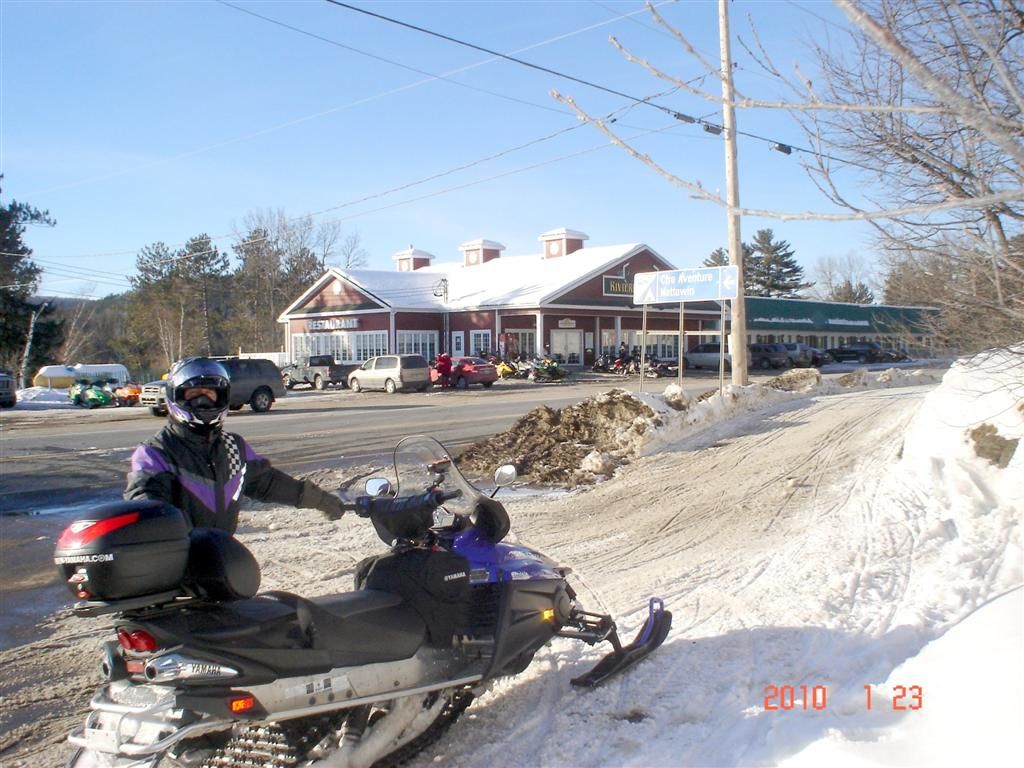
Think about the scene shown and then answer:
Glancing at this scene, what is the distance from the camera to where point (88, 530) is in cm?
293

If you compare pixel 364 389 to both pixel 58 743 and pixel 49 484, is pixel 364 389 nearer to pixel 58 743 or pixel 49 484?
pixel 49 484

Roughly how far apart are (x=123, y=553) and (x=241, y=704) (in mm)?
691

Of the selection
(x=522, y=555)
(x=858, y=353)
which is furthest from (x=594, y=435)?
(x=858, y=353)

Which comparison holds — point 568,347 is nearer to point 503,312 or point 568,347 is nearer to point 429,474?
point 503,312

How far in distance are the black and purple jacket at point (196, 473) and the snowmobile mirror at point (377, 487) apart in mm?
519

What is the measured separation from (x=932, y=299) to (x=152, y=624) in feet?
23.1

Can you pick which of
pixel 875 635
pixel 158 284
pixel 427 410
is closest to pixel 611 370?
pixel 427 410

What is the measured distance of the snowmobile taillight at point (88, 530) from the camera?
291 centimetres

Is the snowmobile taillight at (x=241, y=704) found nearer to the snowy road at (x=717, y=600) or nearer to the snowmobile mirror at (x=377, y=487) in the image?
the snowy road at (x=717, y=600)

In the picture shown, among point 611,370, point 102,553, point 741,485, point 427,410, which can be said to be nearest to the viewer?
point 102,553

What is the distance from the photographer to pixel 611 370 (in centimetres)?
4578

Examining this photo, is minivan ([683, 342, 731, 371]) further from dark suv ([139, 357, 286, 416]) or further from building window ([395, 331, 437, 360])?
dark suv ([139, 357, 286, 416])

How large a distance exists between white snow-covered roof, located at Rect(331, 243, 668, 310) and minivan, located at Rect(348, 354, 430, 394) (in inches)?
456
